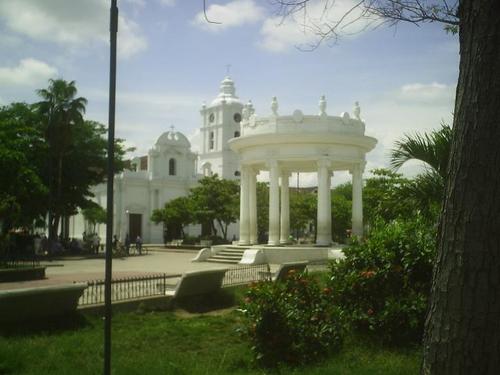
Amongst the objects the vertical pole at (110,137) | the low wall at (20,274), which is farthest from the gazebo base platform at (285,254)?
the vertical pole at (110,137)

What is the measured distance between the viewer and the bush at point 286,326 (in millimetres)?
8148

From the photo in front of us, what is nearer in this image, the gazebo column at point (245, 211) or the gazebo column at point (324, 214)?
the gazebo column at point (324, 214)

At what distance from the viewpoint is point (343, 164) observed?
29297mm

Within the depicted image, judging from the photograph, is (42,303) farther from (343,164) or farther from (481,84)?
(343,164)

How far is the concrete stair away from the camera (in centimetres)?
2769

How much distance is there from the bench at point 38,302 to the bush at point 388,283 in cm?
458

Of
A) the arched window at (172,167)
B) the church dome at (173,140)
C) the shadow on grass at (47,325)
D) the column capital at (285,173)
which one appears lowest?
the shadow on grass at (47,325)

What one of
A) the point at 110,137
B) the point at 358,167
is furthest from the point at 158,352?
the point at 358,167

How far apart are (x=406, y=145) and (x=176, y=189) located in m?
54.5

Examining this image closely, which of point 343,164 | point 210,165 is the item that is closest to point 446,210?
point 343,164

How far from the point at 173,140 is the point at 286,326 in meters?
58.3

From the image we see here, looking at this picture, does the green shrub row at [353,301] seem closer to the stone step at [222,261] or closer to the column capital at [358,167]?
the stone step at [222,261]

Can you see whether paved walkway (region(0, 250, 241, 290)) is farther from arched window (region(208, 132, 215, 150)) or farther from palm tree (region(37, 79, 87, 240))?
arched window (region(208, 132, 215, 150))

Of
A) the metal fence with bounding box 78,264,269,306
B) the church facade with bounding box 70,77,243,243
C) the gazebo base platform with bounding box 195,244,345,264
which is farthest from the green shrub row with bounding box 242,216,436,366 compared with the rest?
the church facade with bounding box 70,77,243,243
